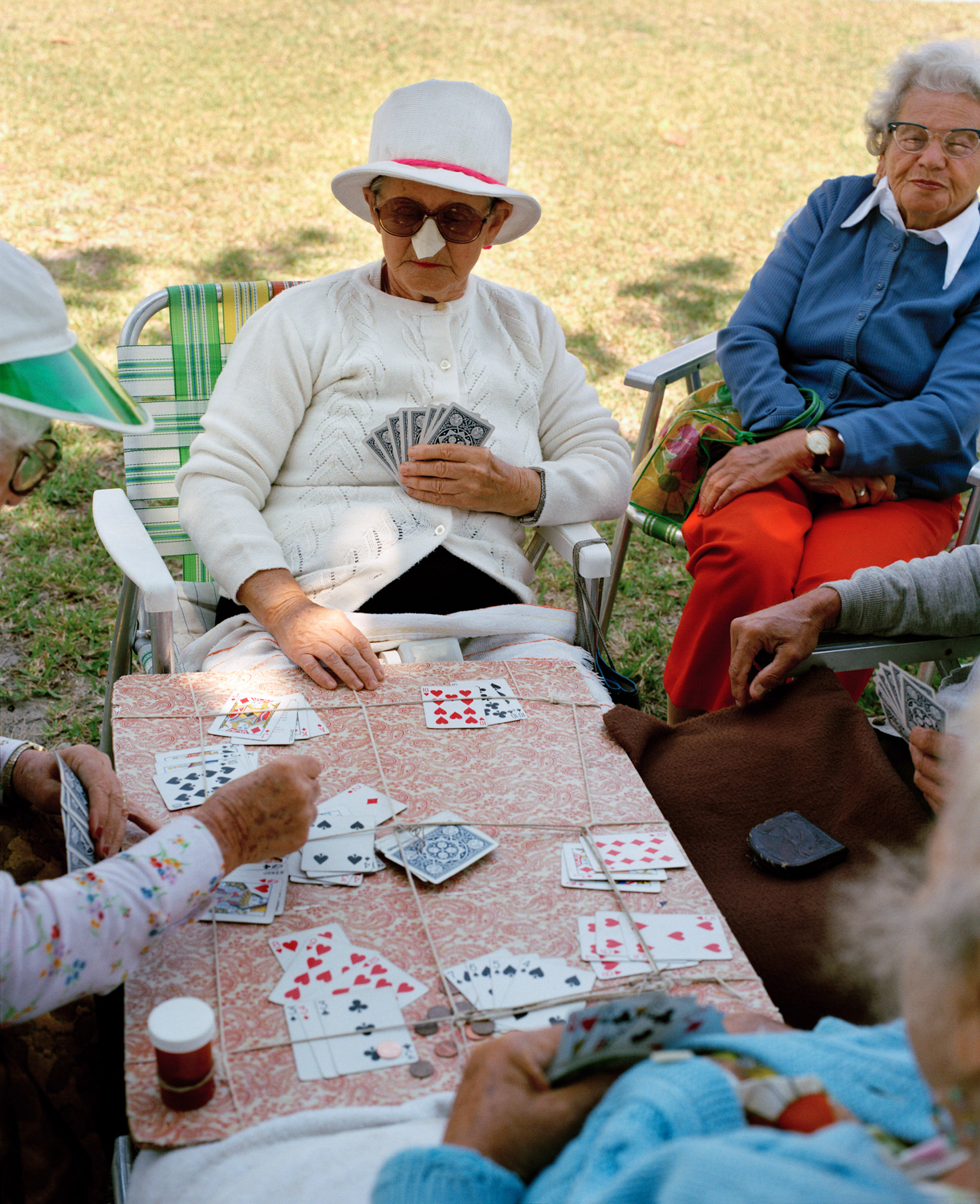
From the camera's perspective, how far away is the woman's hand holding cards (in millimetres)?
1555

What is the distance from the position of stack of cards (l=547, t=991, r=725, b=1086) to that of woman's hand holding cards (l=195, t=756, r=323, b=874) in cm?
57

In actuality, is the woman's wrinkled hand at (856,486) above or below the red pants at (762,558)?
above

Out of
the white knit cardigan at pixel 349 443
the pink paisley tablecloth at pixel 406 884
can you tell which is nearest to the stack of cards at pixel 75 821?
the pink paisley tablecloth at pixel 406 884

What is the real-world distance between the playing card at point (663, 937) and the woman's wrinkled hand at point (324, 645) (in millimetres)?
782

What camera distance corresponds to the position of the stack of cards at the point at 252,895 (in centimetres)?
156

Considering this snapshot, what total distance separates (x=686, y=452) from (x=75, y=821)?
6.97 feet

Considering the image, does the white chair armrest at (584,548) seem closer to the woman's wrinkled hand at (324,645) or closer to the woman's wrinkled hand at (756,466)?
the woman's wrinkled hand at (756,466)

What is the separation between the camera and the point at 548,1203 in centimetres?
102

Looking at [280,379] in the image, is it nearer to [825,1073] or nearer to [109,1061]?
[109,1061]

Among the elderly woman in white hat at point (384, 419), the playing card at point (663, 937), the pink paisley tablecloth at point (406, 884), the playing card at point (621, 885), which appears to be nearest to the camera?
the pink paisley tablecloth at point (406, 884)

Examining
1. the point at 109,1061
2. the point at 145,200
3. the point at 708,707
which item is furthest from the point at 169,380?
the point at 145,200

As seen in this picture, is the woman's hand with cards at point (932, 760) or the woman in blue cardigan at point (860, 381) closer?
the woman's hand with cards at point (932, 760)

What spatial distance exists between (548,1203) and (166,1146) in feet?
1.61

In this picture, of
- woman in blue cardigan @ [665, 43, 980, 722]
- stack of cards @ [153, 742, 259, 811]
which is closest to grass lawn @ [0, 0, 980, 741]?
woman in blue cardigan @ [665, 43, 980, 722]
